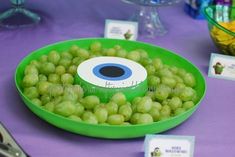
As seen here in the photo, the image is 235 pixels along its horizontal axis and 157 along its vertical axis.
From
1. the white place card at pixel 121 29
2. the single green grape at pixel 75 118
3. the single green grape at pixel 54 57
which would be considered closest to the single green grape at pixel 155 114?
the single green grape at pixel 75 118

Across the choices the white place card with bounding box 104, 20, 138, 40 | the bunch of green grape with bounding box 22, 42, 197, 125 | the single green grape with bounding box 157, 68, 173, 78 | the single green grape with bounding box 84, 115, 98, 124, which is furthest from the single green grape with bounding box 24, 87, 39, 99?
the white place card with bounding box 104, 20, 138, 40

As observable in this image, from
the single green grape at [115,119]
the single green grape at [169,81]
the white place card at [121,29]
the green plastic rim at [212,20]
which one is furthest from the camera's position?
the white place card at [121,29]

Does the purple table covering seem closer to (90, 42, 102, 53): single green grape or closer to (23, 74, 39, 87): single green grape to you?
(23, 74, 39, 87): single green grape

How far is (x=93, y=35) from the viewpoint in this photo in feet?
3.36

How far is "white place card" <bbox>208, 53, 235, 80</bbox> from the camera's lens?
857 millimetres

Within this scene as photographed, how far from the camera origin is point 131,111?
658 millimetres

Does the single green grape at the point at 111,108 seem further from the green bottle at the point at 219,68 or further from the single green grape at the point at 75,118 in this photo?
the green bottle at the point at 219,68

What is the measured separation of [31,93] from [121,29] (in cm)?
35

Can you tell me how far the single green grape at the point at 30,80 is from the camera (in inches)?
27.7

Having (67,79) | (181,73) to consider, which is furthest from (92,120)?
(181,73)

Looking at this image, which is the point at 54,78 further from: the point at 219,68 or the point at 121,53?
the point at 219,68

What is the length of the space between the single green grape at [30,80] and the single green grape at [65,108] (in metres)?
0.09

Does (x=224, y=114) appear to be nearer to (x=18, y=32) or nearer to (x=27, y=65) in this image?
(x=27, y=65)

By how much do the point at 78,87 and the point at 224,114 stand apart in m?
0.25
